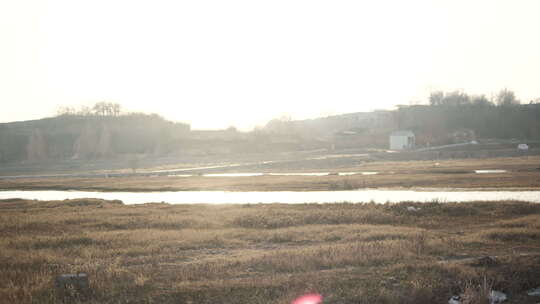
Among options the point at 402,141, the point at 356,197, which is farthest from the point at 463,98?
the point at 356,197

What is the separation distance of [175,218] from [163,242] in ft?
22.3

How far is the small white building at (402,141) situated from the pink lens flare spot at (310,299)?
321ft

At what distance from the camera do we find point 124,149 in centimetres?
13475

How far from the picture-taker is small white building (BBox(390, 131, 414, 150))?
106m

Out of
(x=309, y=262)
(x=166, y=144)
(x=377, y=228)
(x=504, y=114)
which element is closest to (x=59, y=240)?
(x=309, y=262)

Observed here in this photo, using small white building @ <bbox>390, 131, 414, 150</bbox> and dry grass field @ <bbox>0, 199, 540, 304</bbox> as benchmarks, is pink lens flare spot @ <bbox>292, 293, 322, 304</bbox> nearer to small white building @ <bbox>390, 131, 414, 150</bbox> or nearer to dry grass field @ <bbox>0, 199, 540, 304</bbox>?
dry grass field @ <bbox>0, 199, 540, 304</bbox>

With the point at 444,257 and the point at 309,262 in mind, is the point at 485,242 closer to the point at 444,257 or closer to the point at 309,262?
the point at 444,257

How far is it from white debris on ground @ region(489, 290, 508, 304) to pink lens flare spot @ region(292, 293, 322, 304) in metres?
4.03

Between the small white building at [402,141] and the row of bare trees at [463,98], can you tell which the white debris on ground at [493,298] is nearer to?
the small white building at [402,141]

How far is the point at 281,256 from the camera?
14.5 metres

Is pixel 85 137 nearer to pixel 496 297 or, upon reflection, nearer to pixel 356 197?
pixel 356 197

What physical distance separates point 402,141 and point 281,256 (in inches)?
3803

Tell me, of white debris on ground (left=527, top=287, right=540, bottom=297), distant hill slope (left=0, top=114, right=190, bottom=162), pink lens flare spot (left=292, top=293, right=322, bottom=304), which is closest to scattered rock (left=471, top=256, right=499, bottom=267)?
white debris on ground (left=527, top=287, right=540, bottom=297)

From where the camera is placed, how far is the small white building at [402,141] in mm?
105625
